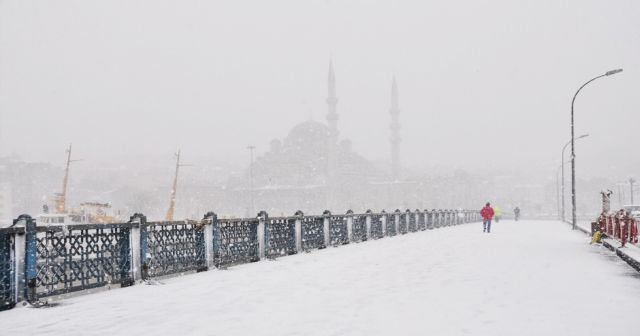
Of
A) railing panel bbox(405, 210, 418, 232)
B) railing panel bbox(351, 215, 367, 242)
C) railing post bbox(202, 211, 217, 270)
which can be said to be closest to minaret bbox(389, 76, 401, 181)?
railing panel bbox(405, 210, 418, 232)

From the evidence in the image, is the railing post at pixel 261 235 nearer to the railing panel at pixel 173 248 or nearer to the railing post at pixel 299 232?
the railing post at pixel 299 232

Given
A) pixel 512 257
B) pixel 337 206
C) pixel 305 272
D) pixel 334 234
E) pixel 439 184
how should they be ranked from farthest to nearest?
pixel 439 184
pixel 337 206
pixel 334 234
pixel 512 257
pixel 305 272

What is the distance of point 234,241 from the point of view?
48.8 feet

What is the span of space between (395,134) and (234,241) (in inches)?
6553

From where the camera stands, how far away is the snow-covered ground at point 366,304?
6.70m

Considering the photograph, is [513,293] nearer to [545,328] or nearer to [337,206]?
[545,328]


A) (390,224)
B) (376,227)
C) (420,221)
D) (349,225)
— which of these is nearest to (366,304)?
(349,225)

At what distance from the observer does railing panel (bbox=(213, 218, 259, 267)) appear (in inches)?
550

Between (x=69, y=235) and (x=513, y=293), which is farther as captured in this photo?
(x=69, y=235)

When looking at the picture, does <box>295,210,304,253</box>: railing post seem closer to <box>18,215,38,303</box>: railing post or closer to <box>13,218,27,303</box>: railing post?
<box>18,215,38,303</box>: railing post

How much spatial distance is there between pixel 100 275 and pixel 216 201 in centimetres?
17597

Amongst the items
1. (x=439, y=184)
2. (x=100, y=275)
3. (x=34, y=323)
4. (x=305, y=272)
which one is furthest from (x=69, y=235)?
(x=439, y=184)

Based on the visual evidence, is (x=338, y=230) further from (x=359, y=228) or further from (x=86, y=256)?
(x=86, y=256)

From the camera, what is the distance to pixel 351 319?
7113mm
